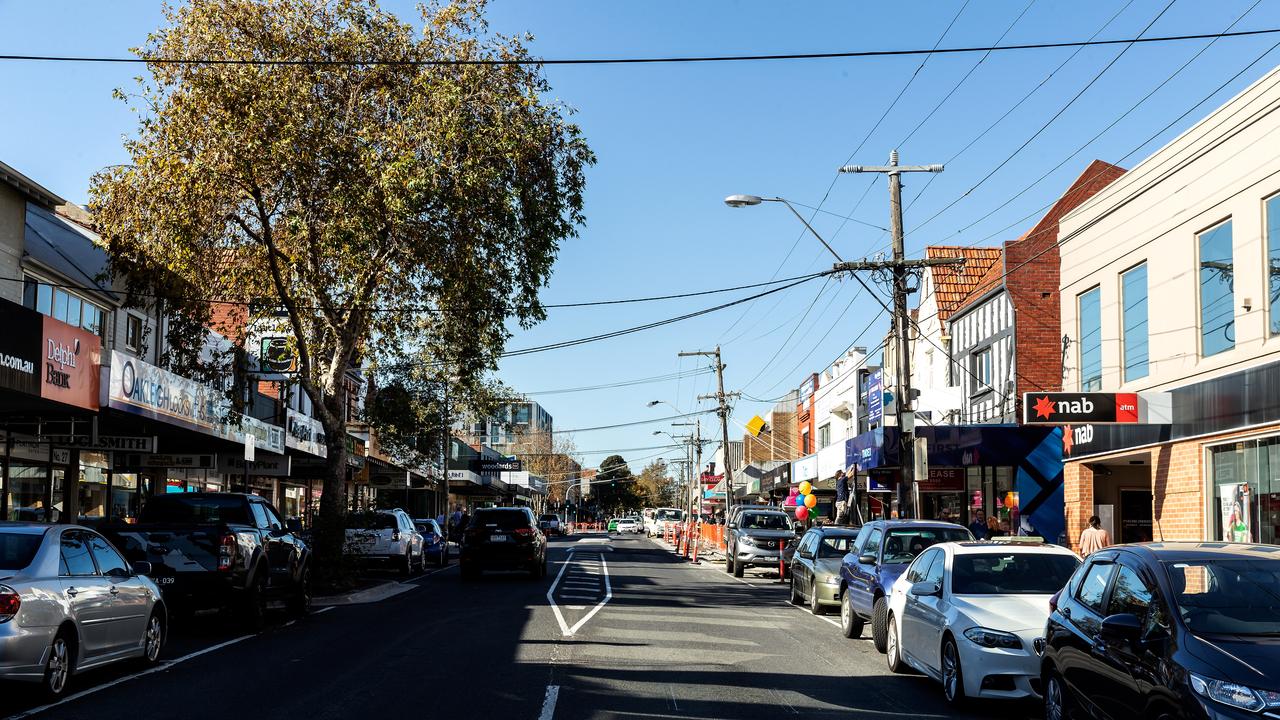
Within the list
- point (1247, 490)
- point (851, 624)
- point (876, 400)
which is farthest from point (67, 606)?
point (876, 400)

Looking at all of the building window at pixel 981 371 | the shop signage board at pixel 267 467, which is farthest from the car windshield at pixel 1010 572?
the shop signage board at pixel 267 467

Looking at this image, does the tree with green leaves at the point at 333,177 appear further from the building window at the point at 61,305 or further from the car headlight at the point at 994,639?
the car headlight at the point at 994,639

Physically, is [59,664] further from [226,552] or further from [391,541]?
[391,541]

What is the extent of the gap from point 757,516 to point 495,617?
16921 mm

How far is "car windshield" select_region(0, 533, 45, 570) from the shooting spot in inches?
417

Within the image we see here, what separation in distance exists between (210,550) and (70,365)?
5.24 metres

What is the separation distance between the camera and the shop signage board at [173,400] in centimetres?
2059

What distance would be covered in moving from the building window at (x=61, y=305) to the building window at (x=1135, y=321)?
1930 cm

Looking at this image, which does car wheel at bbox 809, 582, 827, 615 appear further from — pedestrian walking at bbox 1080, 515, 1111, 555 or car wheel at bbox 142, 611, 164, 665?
car wheel at bbox 142, 611, 164, 665

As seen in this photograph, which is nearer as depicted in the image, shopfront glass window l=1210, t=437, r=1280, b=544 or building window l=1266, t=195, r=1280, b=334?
shopfront glass window l=1210, t=437, r=1280, b=544

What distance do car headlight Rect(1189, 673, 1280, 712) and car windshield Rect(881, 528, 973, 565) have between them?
31.6 feet

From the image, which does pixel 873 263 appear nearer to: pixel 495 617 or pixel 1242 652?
pixel 495 617

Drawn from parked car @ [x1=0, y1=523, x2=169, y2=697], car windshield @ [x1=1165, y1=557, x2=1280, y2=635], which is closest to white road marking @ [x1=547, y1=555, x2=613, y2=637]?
parked car @ [x1=0, y1=523, x2=169, y2=697]

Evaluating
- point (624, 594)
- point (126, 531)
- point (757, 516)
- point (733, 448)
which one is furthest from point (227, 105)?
point (733, 448)
